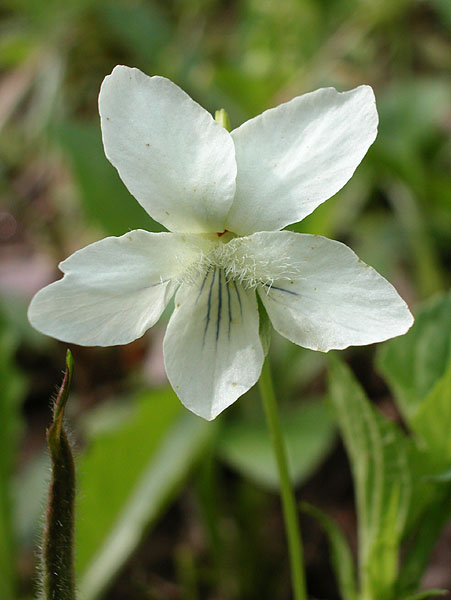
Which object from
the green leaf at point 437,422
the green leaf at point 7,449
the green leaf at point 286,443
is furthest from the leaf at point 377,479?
the green leaf at point 7,449

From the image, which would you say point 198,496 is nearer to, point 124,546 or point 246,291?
point 124,546

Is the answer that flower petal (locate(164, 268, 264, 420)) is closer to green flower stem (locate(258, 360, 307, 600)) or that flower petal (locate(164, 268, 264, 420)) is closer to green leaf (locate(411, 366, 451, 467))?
green flower stem (locate(258, 360, 307, 600))

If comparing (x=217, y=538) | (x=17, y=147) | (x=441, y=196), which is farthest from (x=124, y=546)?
(x=17, y=147)

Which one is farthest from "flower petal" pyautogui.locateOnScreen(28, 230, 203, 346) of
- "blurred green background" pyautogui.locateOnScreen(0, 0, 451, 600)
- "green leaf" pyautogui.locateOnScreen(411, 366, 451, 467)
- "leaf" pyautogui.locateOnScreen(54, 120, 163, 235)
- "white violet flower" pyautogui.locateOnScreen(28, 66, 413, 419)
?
"leaf" pyautogui.locateOnScreen(54, 120, 163, 235)

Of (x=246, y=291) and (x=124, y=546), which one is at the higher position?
(x=246, y=291)

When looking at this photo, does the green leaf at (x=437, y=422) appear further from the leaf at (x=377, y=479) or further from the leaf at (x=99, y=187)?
the leaf at (x=99, y=187)

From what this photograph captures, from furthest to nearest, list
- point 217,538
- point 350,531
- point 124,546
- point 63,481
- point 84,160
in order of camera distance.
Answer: point 84,160, point 350,531, point 217,538, point 124,546, point 63,481

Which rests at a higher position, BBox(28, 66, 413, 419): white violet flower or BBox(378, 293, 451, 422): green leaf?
BBox(28, 66, 413, 419): white violet flower
